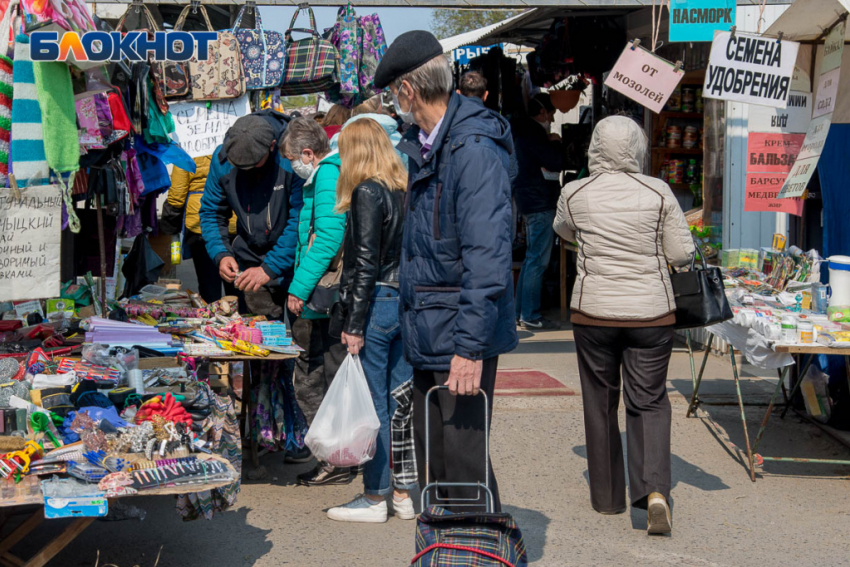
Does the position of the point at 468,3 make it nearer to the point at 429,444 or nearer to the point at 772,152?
the point at 772,152

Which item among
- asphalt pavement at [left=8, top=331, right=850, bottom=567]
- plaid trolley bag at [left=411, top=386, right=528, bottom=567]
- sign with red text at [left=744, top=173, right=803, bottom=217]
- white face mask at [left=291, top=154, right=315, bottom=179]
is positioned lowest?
asphalt pavement at [left=8, top=331, right=850, bottom=567]

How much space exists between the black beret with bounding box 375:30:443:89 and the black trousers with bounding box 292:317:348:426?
192 centimetres

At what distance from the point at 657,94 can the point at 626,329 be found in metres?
2.18

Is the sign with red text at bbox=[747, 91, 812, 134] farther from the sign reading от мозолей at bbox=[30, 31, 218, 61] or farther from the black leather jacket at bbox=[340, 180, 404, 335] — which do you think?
the sign reading от мозолей at bbox=[30, 31, 218, 61]

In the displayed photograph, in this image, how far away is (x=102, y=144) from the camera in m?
4.78

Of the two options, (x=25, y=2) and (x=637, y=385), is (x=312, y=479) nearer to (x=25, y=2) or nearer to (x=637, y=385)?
(x=637, y=385)

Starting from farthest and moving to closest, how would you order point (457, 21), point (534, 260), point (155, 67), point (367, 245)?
point (457, 21) < point (534, 260) < point (155, 67) < point (367, 245)

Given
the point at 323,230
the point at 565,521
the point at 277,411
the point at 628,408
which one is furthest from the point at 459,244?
the point at 277,411

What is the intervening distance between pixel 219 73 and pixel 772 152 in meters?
3.72

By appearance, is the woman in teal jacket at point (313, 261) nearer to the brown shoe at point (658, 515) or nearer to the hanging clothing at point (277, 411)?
the hanging clothing at point (277, 411)

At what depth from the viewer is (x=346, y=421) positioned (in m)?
4.09

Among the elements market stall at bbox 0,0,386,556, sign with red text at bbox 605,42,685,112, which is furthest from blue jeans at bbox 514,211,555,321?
sign with red text at bbox 605,42,685,112

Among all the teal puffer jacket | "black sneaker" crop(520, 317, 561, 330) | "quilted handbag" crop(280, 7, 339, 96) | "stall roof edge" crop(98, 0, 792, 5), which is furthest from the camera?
"black sneaker" crop(520, 317, 561, 330)

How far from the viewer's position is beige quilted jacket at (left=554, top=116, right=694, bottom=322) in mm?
4305
